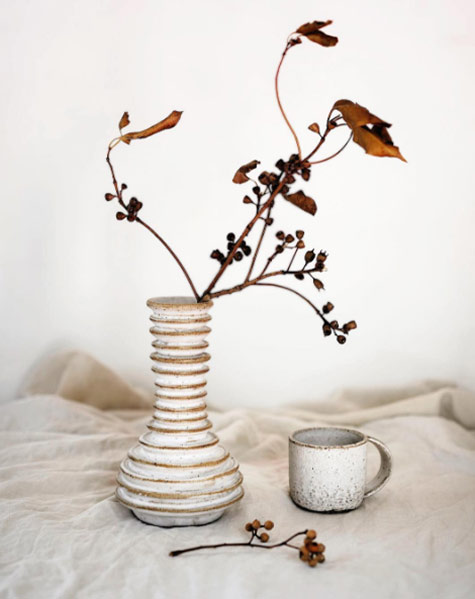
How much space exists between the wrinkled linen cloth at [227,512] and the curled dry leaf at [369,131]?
0.47 metres

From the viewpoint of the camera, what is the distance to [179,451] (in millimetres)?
1019

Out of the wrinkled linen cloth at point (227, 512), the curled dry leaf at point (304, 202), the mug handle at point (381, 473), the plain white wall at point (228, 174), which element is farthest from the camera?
the plain white wall at point (228, 174)

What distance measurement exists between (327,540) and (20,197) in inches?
38.8

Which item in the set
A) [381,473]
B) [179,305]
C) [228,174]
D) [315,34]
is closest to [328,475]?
[381,473]

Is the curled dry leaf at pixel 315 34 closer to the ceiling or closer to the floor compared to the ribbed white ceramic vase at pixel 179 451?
closer to the ceiling

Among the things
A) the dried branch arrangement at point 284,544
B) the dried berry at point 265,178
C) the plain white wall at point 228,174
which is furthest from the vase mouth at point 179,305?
the plain white wall at point 228,174

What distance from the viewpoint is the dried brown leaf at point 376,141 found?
2.94ft

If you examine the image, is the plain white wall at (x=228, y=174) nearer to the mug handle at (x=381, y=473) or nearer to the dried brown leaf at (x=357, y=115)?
the mug handle at (x=381, y=473)

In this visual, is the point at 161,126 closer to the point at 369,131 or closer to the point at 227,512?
the point at 369,131

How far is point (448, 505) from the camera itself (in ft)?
3.58

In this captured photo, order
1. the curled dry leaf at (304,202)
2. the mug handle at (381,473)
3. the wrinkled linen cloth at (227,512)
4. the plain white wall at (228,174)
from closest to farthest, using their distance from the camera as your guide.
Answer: the wrinkled linen cloth at (227,512), the curled dry leaf at (304,202), the mug handle at (381,473), the plain white wall at (228,174)

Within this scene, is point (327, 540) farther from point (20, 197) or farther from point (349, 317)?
point (20, 197)

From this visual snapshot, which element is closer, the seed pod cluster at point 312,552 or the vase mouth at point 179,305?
the seed pod cluster at point 312,552

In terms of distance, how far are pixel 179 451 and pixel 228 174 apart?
0.77 metres
